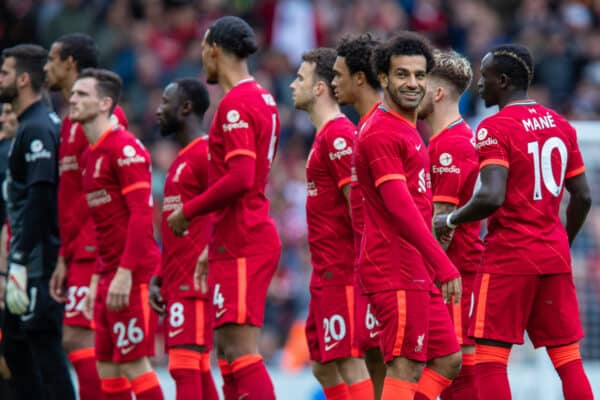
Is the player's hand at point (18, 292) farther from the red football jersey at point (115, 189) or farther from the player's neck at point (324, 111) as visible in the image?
the player's neck at point (324, 111)

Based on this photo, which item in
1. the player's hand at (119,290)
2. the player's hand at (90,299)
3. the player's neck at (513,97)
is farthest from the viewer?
the player's hand at (90,299)

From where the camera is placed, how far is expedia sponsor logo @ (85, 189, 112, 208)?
29.0 feet

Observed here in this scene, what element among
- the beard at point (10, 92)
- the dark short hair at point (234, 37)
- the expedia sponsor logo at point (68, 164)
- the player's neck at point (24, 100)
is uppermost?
the dark short hair at point (234, 37)

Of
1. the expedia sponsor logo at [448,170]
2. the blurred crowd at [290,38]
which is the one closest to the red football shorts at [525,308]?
the expedia sponsor logo at [448,170]

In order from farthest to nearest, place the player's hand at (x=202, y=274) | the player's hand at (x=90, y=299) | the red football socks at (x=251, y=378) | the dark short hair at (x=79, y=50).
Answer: the dark short hair at (x=79, y=50) → the player's hand at (x=90, y=299) → the player's hand at (x=202, y=274) → the red football socks at (x=251, y=378)

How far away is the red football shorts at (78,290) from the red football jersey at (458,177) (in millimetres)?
2668

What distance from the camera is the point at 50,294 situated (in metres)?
9.19

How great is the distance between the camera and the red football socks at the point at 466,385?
8.12 meters

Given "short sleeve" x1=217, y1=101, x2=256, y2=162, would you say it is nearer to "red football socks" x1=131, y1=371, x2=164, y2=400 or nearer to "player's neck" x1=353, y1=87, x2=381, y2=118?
"player's neck" x1=353, y1=87, x2=381, y2=118

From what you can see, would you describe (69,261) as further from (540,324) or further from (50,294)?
(540,324)

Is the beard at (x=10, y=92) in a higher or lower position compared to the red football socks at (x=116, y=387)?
higher

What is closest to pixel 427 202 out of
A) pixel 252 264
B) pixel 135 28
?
pixel 252 264

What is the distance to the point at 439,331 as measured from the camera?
7.11 meters

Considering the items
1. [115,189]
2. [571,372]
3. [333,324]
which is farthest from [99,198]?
[571,372]
